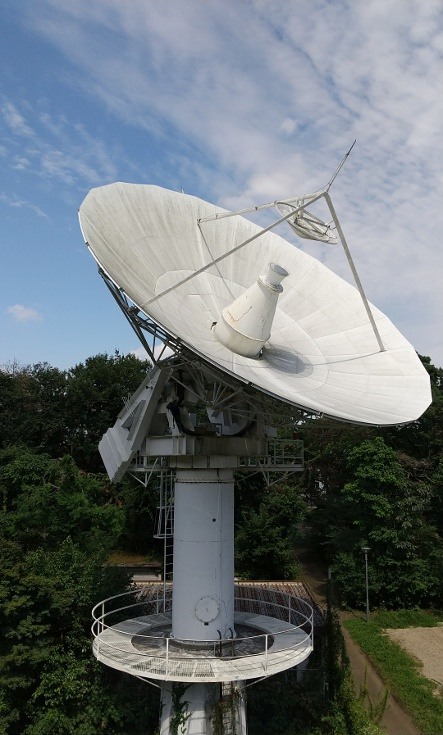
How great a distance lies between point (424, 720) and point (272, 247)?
16.2 m

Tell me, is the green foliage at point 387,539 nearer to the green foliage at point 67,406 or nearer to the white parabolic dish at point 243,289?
the white parabolic dish at point 243,289

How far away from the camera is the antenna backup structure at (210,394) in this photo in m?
13.4

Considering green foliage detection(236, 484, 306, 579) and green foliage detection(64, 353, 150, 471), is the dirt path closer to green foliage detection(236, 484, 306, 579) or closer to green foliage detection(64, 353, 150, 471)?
green foliage detection(236, 484, 306, 579)

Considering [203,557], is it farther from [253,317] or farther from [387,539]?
[387,539]

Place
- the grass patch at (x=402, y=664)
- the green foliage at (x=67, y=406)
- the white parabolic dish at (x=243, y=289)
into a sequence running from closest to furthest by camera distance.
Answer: the white parabolic dish at (x=243, y=289) < the grass patch at (x=402, y=664) < the green foliage at (x=67, y=406)

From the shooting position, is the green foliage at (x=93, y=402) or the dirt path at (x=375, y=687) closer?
the dirt path at (x=375, y=687)

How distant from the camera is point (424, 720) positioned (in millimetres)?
19500

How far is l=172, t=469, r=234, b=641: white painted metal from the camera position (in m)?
15.1

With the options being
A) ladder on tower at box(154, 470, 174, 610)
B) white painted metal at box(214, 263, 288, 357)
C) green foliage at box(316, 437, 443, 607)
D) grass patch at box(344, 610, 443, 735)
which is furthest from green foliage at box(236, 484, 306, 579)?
white painted metal at box(214, 263, 288, 357)

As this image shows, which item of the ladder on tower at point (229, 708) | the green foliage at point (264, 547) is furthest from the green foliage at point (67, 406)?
A: the ladder on tower at point (229, 708)

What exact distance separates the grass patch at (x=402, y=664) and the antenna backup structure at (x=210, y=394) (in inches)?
275

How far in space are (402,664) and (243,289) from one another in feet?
56.2

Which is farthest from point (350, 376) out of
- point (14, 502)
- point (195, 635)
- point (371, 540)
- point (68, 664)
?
point (14, 502)

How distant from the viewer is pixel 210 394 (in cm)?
1487
